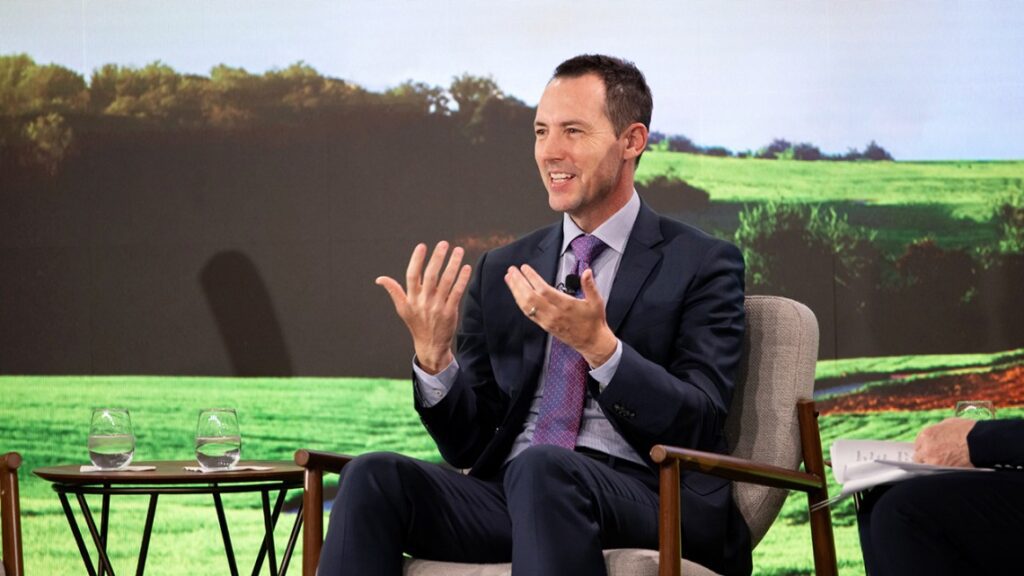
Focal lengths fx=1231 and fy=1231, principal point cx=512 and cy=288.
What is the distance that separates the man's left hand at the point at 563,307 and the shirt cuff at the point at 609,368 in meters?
0.04

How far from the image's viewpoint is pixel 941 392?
15.1ft

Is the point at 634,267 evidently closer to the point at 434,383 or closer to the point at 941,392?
the point at 434,383

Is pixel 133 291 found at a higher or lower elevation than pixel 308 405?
higher

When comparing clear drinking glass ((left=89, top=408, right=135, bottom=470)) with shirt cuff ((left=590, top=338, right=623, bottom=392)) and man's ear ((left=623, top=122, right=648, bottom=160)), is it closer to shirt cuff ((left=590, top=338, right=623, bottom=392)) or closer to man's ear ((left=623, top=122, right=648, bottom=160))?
shirt cuff ((left=590, top=338, right=623, bottom=392))

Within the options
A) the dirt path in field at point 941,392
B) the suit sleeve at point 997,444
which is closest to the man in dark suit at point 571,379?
the suit sleeve at point 997,444

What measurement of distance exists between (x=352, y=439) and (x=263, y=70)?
4.88 feet

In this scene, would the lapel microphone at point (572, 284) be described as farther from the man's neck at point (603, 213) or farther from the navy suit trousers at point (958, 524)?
the navy suit trousers at point (958, 524)

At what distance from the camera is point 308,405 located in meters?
4.77

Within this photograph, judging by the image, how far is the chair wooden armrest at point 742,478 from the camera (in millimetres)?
2025

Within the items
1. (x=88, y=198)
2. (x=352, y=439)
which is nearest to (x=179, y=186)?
(x=88, y=198)

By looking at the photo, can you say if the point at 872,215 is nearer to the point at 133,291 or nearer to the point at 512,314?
the point at 512,314

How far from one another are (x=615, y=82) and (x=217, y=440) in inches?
45.9

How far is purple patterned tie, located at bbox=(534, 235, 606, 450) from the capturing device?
238 centimetres

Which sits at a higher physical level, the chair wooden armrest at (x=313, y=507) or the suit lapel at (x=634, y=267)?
the suit lapel at (x=634, y=267)
